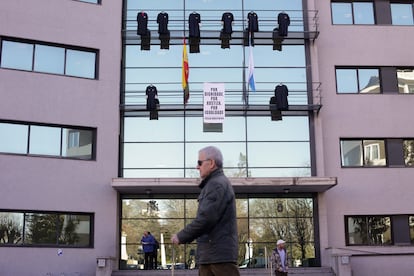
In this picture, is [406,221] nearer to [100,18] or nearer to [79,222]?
[79,222]

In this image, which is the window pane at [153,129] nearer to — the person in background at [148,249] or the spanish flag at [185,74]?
the spanish flag at [185,74]

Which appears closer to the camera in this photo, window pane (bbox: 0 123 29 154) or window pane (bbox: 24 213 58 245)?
window pane (bbox: 24 213 58 245)

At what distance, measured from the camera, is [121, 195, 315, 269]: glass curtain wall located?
25.1 meters

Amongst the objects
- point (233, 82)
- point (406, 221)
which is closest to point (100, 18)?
point (233, 82)

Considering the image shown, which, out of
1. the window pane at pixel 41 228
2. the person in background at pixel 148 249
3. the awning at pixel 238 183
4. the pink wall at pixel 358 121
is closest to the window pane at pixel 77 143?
the awning at pixel 238 183

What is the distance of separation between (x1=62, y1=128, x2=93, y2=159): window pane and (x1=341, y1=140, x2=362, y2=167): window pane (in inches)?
427

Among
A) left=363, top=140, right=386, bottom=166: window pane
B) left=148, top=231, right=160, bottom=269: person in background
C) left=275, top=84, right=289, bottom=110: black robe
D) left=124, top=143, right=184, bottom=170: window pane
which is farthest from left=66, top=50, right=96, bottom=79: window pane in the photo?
left=363, top=140, right=386, bottom=166: window pane

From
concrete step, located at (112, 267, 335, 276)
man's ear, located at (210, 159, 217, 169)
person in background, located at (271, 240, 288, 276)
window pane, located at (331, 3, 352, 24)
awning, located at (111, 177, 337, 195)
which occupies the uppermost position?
window pane, located at (331, 3, 352, 24)

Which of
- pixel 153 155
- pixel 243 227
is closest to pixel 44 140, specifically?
pixel 153 155

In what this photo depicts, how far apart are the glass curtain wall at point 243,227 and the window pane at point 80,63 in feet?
18.2

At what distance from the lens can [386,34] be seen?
2748cm

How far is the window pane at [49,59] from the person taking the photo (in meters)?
24.4

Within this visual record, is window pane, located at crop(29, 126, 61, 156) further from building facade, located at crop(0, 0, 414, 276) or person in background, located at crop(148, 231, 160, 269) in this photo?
person in background, located at crop(148, 231, 160, 269)

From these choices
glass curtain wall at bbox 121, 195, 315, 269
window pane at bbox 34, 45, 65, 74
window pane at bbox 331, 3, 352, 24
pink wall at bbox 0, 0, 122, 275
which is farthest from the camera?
window pane at bbox 331, 3, 352, 24
